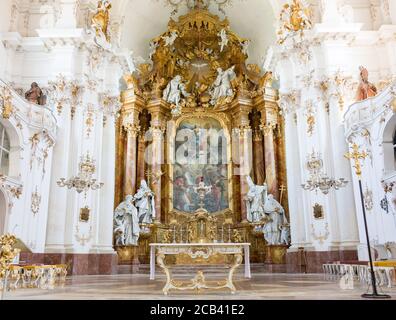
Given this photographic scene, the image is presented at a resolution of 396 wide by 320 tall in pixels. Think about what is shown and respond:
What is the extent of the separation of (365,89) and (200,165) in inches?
271

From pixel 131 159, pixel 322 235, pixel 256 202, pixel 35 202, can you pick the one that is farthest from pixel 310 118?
pixel 35 202

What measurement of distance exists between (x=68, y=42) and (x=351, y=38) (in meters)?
9.01

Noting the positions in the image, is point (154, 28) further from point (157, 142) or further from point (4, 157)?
point (4, 157)

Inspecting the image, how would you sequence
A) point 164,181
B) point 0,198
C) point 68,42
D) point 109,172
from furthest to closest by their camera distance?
point 164,181
point 109,172
point 68,42
point 0,198

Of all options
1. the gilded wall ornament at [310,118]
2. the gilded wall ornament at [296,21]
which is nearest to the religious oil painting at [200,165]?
the gilded wall ornament at [310,118]

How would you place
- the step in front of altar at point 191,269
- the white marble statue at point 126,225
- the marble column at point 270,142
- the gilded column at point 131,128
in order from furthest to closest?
the gilded column at point 131,128
the marble column at point 270,142
the white marble statue at point 126,225
the step in front of altar at point 191,269

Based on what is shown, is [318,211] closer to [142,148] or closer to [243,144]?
[243,144]

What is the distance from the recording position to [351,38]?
42.3 ft

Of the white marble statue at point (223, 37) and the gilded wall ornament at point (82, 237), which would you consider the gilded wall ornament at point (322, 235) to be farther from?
the white marble statue at point (223, 37)

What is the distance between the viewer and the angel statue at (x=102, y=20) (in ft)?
44.3

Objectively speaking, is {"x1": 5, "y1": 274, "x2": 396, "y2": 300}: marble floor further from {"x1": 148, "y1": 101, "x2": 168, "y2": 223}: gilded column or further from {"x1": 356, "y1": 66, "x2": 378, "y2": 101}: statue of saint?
{"x1": 148, "y1": 101, "x2": 168, "y2": 223}: gilded column

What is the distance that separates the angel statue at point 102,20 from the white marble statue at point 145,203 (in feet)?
17.7

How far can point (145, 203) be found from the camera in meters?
14.7
